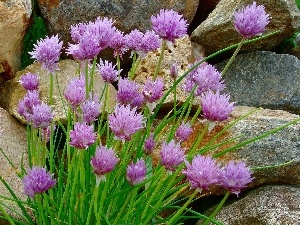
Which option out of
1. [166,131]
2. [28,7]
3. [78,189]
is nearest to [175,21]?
[78,189]

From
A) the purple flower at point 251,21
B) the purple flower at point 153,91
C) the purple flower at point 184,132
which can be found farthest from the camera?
the purple flower at point 184,132

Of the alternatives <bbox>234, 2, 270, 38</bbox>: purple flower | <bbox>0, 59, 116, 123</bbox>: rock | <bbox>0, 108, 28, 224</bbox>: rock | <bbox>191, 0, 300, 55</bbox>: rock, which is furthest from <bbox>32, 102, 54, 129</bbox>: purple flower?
<bbox>191, 0, 300, 55</bbox>: rock

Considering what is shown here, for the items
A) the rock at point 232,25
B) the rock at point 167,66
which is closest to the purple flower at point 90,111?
the rock at point 167,66

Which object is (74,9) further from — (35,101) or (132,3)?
(35,101)

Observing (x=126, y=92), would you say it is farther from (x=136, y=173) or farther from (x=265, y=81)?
(x=265, y=81)

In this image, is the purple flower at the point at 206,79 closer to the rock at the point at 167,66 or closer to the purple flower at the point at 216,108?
the purple flower at the point at 216,108

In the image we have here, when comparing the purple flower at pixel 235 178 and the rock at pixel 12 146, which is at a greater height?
the purple flower at pixel 235 178
